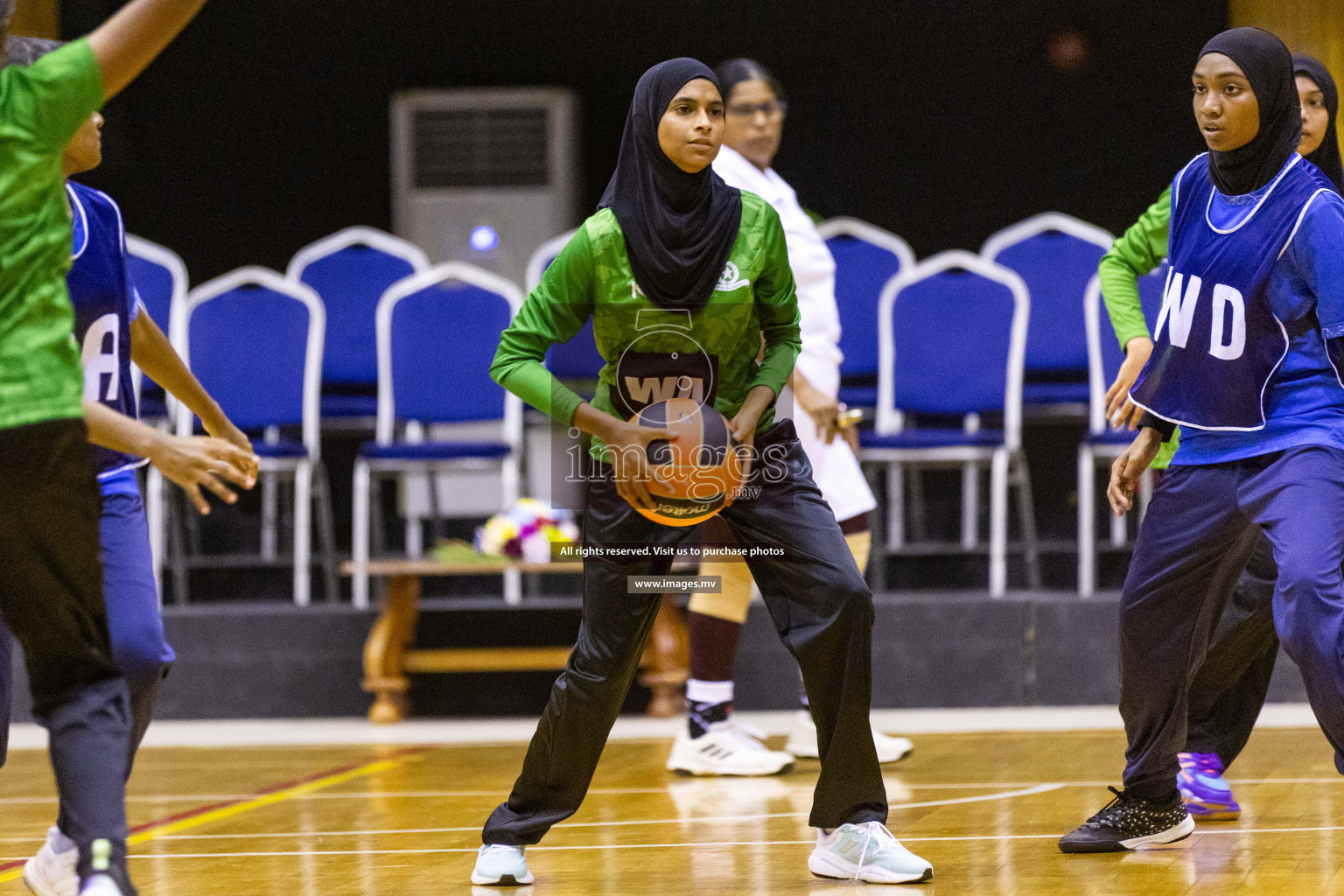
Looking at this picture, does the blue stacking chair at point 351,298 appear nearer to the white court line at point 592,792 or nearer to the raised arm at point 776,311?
the white court line at point 592,792

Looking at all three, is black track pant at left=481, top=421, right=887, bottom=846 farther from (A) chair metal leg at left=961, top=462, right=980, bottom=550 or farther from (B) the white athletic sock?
(A) chair metal leg at left=961, top=462, right=980, bottom=550

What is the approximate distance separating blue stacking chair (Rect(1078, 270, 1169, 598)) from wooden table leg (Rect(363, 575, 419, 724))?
231cm

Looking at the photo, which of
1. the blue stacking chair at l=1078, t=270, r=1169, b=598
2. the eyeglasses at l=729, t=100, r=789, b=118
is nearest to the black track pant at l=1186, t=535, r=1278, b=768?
the eyeglasses at l=729, t=100, r=789, b=118

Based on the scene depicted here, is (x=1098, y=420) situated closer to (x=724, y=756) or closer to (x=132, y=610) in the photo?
(x=724, y=756)

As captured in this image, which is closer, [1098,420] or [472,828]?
[472,828]

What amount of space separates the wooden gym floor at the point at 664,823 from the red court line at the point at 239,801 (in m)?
0.01

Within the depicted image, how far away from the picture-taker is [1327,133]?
314 cm

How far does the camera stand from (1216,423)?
264 centimetres

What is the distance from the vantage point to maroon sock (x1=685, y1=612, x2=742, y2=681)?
154 inches

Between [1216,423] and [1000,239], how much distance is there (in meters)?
3.49

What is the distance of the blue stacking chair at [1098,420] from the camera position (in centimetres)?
521

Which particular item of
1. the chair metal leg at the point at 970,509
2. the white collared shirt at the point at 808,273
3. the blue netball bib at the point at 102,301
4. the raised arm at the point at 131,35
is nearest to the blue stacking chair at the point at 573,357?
the chair metal leg at the point at 970,509

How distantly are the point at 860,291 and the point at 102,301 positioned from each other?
12.5 feet

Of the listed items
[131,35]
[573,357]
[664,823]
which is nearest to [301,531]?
[573,357]
